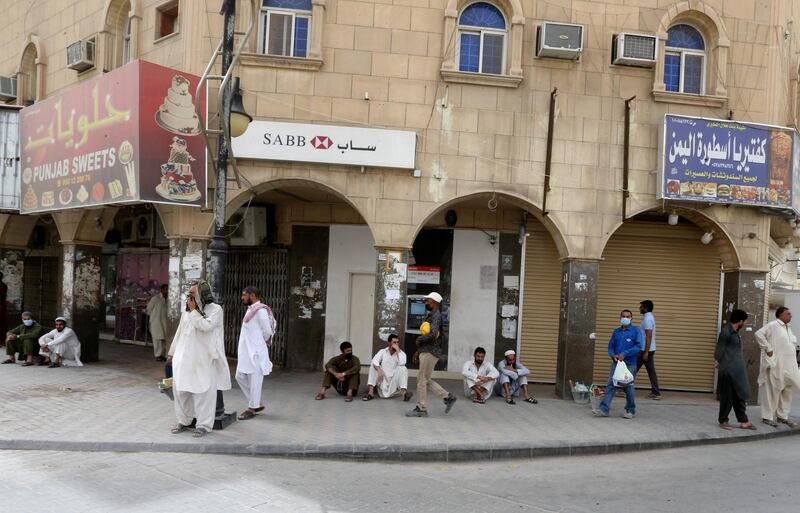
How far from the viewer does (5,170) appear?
43.7 ft

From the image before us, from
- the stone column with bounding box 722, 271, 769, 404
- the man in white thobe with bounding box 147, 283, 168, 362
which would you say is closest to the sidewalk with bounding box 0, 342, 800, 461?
the stone column with bounding box 722, 271, 769, 404

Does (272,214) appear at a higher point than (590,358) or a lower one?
higher

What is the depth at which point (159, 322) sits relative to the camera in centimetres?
1462

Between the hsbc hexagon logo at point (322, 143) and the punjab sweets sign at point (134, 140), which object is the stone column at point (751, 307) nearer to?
the hsbc hexagon logo at point (322, 143)

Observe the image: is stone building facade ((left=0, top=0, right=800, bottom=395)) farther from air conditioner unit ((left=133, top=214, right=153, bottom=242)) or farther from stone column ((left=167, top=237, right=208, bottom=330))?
air conditioner unit ((left=133, top=214, right=153, bottom=242))

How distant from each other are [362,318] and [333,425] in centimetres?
516

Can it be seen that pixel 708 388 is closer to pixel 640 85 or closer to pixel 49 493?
pixel 640 85

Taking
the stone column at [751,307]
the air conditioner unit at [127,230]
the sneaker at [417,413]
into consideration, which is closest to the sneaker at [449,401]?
the sneaker at [417,413]

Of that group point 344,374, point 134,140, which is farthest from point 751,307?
point 134,140

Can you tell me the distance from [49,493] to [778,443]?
8701 millimetres

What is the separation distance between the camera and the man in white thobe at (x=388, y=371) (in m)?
10.5

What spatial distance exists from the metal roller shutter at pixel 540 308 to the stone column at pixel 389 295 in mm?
3506

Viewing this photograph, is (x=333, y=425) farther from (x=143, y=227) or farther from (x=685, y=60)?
(x=143, y=227)

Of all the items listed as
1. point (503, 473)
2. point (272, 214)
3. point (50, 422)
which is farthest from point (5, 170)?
point (503, 473)
